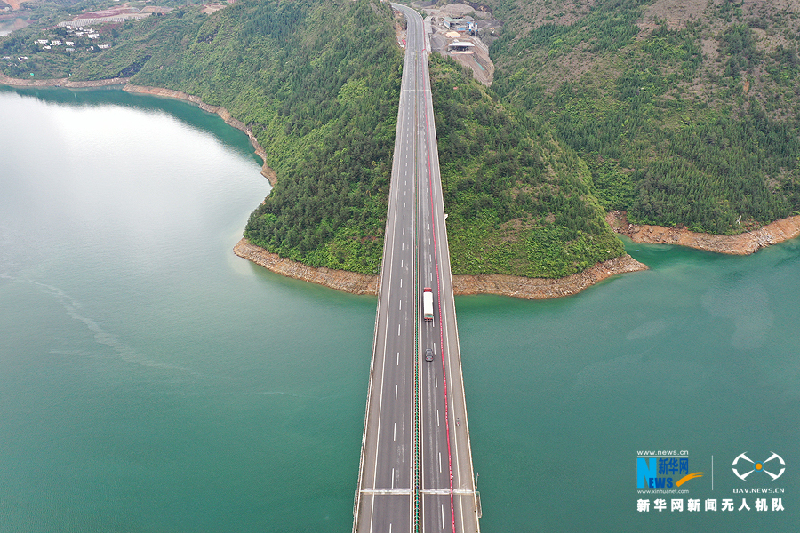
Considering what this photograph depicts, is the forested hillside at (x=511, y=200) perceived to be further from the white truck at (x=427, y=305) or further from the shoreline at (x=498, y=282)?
the white truck at (x=427, y=305)

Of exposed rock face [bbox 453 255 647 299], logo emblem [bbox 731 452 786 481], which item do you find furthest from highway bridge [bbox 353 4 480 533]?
logo emblem [bbox 731 452 786 481]

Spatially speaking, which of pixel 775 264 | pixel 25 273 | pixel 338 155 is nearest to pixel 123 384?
pixel 25 273

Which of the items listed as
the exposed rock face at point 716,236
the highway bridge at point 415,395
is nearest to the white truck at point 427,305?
the highway bridge at point 415,395

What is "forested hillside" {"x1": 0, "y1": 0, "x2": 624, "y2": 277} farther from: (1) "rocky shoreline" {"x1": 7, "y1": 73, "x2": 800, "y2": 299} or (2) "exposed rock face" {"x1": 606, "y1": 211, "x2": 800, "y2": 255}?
(2) "exposed rock face" {"x1": 606, "y1": 211, "x2": 800, "y2": 255}

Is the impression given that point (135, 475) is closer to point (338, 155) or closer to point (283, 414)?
point (283, 414)

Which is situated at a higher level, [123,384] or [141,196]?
[141,196]

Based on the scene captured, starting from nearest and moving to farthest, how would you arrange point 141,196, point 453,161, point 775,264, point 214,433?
point 214,433 → point 775,264 → point 453,161 → point 141,196
